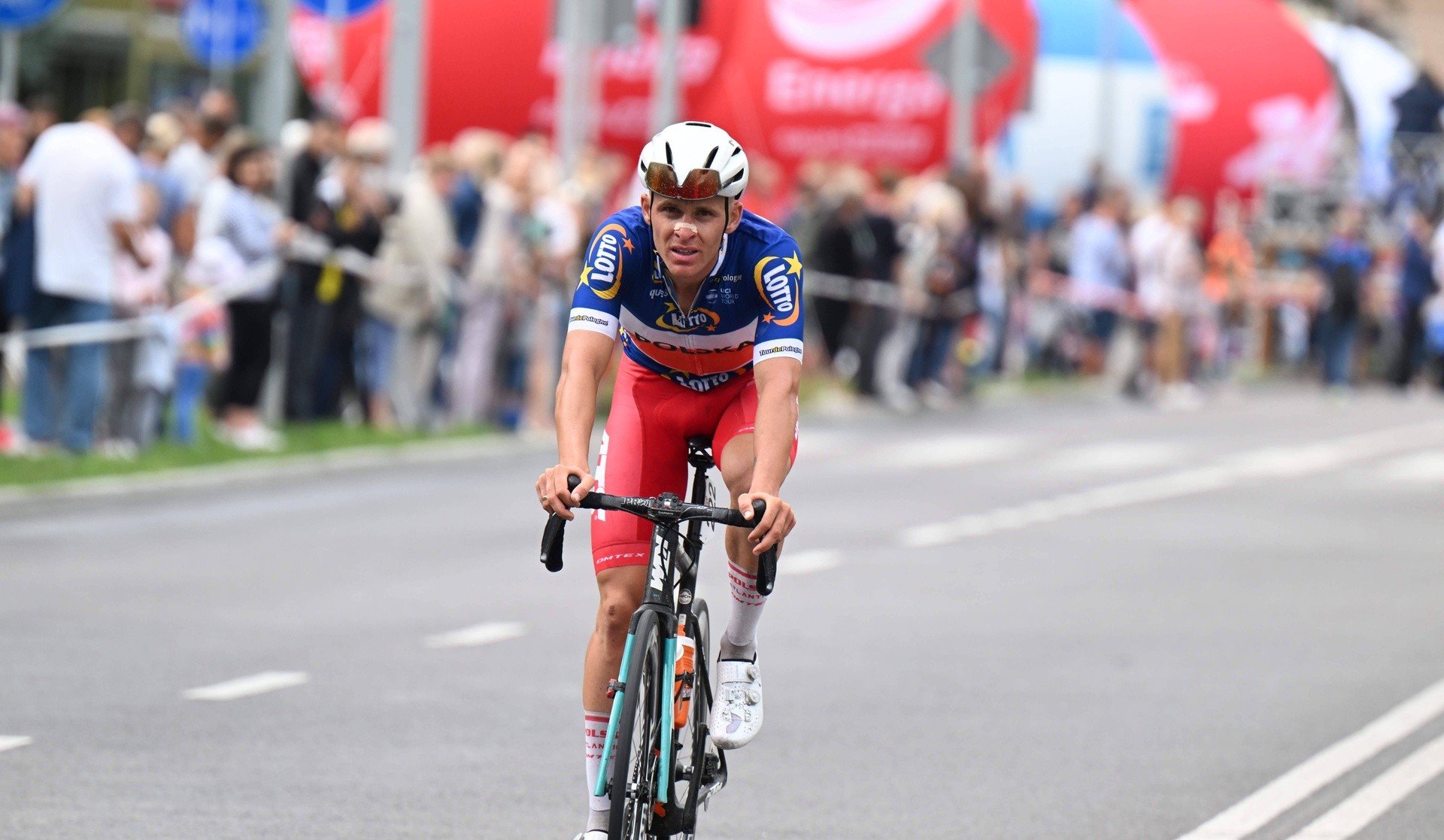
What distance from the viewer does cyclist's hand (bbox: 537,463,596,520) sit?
6.13 metres

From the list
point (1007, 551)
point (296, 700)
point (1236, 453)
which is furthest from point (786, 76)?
point (296, 700)

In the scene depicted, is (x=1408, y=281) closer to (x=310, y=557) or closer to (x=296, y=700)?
(x=310, y=557)

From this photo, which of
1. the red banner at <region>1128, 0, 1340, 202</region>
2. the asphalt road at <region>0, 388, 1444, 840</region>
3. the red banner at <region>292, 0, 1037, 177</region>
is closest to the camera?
the asphalt road at <region>0, 388, 1444, 840</region>

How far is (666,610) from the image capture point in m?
6.40

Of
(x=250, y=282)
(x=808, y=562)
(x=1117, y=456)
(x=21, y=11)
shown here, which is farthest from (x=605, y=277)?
(x=1117, y=456)

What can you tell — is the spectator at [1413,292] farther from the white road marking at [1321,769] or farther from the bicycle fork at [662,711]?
the bicycle fork at [662,711]

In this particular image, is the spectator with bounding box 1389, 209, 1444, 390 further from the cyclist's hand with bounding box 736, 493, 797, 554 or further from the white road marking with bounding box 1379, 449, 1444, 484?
the cyclist's hand with bounding box 736, 493, 797, 554

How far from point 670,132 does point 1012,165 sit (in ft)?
102

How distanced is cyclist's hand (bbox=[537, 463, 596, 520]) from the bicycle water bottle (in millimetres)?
520

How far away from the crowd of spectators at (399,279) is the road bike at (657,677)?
1000 cm

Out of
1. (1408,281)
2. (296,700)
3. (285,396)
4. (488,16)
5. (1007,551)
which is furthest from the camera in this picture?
(488,16)

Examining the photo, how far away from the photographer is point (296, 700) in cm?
952

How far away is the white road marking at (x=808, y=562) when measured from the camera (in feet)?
46.0

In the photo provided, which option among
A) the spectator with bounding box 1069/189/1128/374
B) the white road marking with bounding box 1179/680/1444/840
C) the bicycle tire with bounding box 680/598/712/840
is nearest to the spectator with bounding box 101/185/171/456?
the white road marking with bounding box 1179/680/1444/840
